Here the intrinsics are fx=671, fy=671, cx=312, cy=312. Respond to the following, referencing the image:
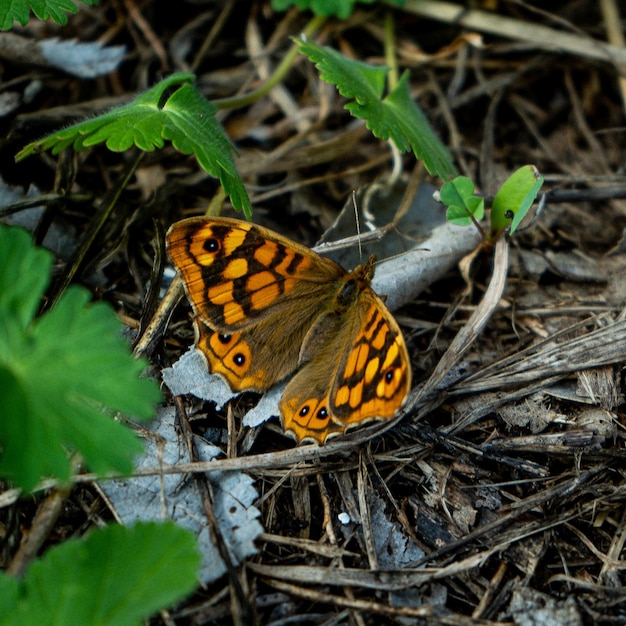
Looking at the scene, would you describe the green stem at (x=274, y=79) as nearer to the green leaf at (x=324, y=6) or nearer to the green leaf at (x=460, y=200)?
the green leaf at (x=324, y=6)

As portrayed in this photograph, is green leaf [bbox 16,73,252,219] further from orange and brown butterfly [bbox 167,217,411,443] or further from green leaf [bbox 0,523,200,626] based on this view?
green leaf [bbox 0,523,200,626]

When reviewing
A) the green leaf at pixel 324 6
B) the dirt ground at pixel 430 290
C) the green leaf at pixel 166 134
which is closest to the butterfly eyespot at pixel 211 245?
the green leaf at pixel 166 134

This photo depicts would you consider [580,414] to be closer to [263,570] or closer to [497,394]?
[497,394]

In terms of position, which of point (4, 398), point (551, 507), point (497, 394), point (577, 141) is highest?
point (4, 398)

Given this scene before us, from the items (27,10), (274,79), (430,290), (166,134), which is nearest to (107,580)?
(166,134)

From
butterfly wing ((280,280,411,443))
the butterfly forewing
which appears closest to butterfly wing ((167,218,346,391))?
the butterfly forewing

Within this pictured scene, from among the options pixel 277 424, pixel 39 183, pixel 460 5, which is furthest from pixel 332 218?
pixel 460 5
